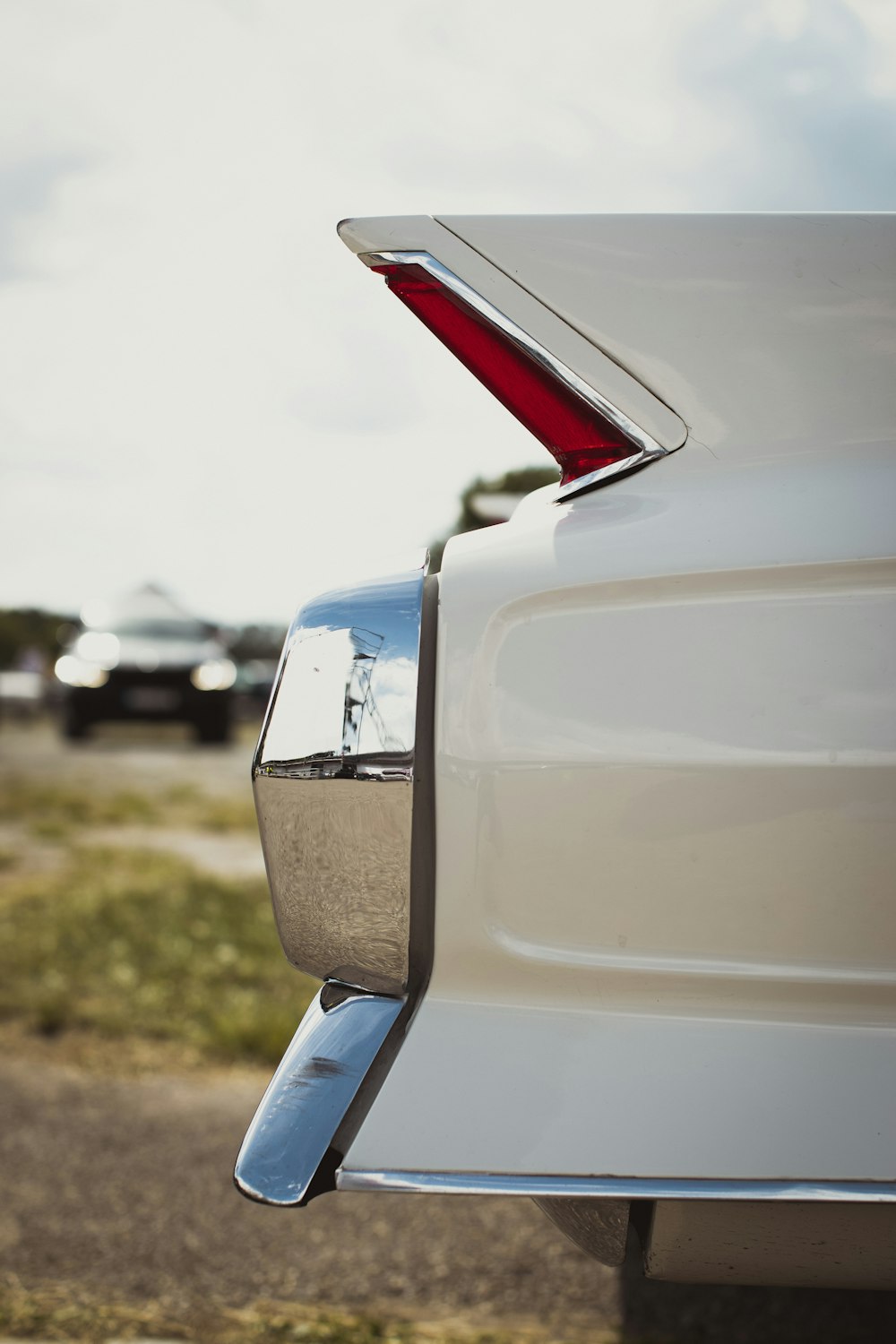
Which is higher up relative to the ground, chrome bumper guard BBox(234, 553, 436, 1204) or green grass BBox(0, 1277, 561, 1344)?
chrome bumper guard BBox(234, 553, 436, 1204)

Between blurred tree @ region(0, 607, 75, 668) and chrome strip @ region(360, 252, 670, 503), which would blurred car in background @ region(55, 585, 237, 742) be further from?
blurred tree @ region(0, 607, 75, 668)

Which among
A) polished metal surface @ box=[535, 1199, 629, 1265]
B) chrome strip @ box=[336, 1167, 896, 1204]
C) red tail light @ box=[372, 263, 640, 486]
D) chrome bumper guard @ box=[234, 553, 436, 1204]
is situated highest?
red tail light @ box=[372, 263, 640, 486]

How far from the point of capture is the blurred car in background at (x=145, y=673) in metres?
12.4

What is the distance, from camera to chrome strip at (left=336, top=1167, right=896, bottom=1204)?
36.3 inches

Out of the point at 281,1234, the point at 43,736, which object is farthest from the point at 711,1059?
the point at 43,736

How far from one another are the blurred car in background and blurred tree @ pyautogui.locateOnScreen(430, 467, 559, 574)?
374 inches

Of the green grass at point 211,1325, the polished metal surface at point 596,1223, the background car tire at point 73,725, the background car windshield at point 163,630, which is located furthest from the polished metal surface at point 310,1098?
the background car tire at point 73,725

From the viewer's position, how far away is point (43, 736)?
16.2 metres

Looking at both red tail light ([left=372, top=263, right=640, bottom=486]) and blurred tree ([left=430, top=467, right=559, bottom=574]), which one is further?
blurred tree ([left=430, top=467, right=559, bottom=574])

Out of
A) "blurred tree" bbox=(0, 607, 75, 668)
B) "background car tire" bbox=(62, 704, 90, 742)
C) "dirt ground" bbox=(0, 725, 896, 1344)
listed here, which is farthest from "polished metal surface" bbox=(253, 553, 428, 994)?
"blurred tree" bbox=(0, 607, 75, 668)

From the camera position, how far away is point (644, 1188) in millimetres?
926

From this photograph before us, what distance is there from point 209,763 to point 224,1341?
400 inches

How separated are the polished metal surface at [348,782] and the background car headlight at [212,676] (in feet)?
38.7

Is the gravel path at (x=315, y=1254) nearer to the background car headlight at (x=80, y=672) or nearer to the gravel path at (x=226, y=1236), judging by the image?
the gravel path at (x=226, y=1236)
